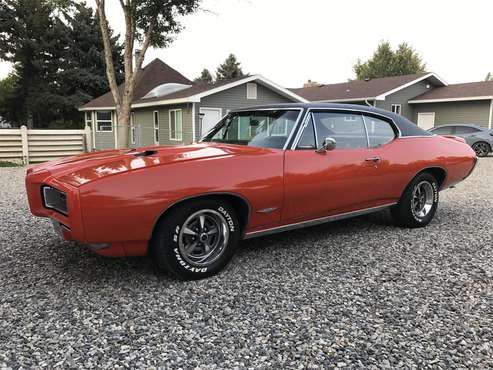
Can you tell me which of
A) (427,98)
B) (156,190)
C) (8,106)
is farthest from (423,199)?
(8,106)

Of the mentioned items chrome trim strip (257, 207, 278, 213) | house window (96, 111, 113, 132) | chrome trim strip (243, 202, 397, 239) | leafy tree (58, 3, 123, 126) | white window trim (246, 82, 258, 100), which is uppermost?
leafy tree (58, 3, 123, 126)

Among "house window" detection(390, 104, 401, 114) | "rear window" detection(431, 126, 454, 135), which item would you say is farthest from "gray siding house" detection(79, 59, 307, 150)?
"house window" detection(390, 104, 401, 114)

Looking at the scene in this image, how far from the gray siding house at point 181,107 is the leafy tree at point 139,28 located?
127cm

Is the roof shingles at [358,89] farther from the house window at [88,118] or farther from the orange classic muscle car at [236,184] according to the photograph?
the orange classic muscle car at [236,184]

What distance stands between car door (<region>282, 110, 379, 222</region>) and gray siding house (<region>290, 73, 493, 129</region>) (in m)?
20.9

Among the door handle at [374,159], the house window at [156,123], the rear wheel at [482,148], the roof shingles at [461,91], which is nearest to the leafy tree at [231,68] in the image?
the roof shingles at [461,91]

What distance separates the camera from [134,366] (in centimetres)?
231

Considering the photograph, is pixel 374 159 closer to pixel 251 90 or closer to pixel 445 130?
pixel 251 90

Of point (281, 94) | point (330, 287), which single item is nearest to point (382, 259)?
point (330, 287)

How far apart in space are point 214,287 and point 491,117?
2411 cm

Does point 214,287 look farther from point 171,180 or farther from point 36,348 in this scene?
point 36,348

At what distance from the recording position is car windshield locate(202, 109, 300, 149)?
13.2 ft

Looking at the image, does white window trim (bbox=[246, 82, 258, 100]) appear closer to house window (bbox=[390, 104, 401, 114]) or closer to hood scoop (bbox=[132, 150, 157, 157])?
house window (bbox=[390, 104, 401, 114])

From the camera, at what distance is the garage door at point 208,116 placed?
18109mm
